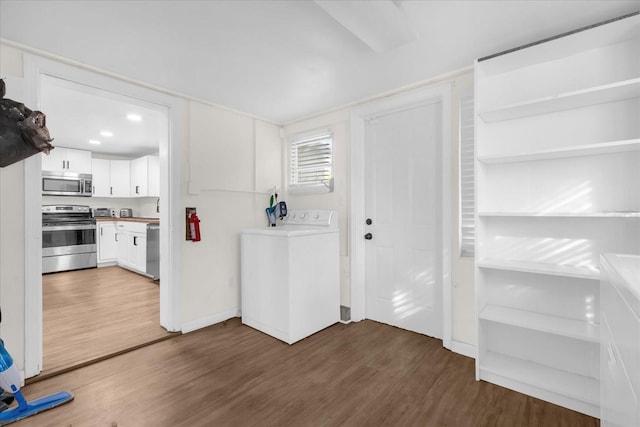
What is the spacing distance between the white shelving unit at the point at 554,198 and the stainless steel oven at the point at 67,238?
6373 mm

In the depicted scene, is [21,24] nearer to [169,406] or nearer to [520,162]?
[169,406]

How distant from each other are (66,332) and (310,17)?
3322mm

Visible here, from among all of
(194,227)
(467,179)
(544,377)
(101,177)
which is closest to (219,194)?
(194,227)

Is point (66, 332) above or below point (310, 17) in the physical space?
below

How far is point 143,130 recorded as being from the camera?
13.8 feet

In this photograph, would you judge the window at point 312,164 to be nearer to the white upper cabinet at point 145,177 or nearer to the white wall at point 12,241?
the white wall at point 12,241

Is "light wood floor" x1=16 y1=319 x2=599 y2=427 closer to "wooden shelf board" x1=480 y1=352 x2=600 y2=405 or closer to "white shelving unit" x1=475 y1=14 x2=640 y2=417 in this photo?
"wooden shelf board" x1=480 y1=352 x2=600 y2=405

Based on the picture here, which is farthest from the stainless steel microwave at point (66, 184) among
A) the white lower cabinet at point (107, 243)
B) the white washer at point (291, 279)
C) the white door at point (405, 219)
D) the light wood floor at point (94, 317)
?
the white door at point (405, 219)

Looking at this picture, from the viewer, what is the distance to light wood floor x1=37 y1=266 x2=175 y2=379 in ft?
7.67

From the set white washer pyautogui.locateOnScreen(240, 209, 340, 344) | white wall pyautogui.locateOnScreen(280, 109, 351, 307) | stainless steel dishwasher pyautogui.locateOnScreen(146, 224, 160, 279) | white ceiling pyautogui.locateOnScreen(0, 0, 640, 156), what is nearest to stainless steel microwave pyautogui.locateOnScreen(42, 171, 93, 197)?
stainless steel dishwasher pyautogui.locateOnScreen(146, 224, 160, 279)

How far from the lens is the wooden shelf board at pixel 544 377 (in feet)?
5.49

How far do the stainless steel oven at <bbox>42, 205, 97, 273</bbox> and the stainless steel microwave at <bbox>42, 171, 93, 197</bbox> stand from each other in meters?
0.26

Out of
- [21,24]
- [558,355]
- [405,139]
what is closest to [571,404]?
[558,355]

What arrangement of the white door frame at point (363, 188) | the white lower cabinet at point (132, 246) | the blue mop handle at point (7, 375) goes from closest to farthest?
1. the blue mop handle at point (7, 375)
2. the white door frame at point (363, 188)
3. the white lower cabinet at point (132, 246)
